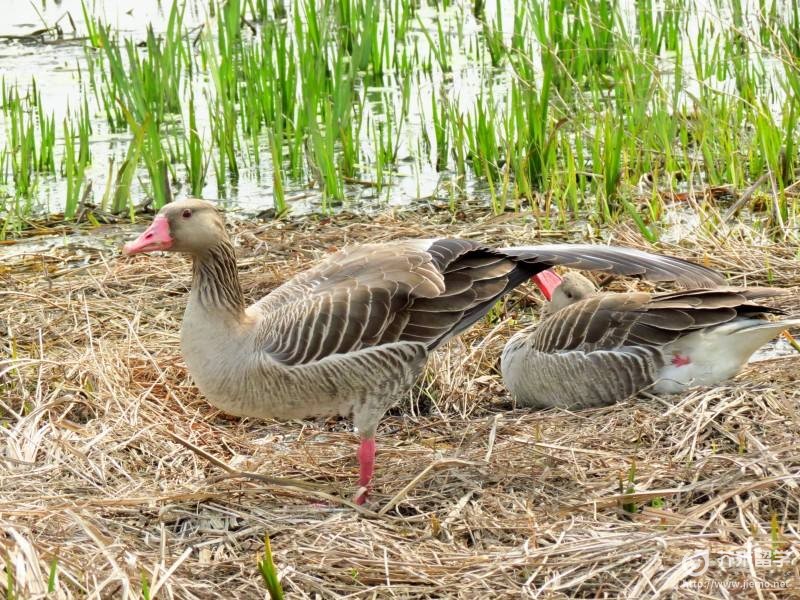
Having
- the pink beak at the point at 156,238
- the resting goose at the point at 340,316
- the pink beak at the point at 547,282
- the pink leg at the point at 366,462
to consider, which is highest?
the pink beak at the point at 156,238

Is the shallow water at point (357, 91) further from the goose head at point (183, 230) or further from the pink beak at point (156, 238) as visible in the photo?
the pink beak at point (156, 238)

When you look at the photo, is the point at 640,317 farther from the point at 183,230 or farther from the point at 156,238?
the point at 156,238

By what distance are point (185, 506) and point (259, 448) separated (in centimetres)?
84

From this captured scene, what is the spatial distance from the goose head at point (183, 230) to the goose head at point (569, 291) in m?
2.00

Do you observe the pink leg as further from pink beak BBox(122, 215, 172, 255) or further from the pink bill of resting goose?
pink beak BBox(122, 215, 172, 255)

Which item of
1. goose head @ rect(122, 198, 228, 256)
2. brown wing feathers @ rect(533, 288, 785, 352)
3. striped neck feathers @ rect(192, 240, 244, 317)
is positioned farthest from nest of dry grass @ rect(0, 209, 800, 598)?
goose head @ rect(122, 198, 228, 256)

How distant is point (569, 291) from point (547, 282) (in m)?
0.31

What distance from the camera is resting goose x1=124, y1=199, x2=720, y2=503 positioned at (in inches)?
205

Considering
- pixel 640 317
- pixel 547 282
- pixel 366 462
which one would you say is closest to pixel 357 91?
pixel 547 282

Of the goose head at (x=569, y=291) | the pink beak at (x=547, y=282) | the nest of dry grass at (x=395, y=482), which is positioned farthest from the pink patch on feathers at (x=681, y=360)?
the pink beak at (x=547, y=282)

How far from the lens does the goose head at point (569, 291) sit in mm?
6504

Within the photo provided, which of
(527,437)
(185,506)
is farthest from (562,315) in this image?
(185,506)

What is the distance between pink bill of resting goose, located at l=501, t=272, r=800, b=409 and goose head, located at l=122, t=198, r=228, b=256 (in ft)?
5.53

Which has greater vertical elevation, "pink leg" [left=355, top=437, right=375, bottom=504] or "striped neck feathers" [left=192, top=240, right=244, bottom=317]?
"striped neck feathers" [left=192, top=240, right=244, bottom=317]
